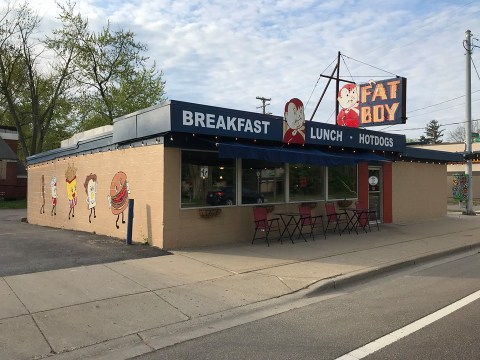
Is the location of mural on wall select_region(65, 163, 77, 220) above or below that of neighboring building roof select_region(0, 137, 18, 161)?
below

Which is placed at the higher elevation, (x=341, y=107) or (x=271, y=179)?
(x=341, y=107)

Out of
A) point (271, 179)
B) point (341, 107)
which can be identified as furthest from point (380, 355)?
point (341, 107)

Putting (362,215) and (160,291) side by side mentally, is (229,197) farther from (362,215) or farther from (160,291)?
(362,215)

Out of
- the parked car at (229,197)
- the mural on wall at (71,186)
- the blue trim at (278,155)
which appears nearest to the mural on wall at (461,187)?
the blue trim at (278,155)

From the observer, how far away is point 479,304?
5.96 meters

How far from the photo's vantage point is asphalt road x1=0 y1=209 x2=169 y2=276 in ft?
25.7

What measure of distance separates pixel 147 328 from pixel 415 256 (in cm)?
659

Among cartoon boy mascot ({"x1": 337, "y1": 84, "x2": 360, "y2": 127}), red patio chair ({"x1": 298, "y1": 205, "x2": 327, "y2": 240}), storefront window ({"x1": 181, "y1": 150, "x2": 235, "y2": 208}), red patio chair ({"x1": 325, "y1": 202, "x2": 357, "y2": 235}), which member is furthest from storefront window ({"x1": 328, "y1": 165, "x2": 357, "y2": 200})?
storefront window ({"x1": 181, "y1": 150, "x2": 235, "y2": 208})

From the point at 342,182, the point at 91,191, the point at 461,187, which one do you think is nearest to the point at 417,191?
the point at 342,182

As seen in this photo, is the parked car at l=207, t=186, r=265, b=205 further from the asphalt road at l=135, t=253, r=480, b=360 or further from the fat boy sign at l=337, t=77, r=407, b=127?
the fat boy sign at l=337, t=77, r=407, b=127

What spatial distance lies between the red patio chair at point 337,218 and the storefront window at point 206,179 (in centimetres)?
334

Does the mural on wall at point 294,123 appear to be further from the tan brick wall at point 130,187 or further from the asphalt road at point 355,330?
the asphalt road at point 355,330

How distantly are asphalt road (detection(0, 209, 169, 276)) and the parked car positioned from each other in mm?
1942

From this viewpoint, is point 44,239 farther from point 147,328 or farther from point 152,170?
point 147,328
